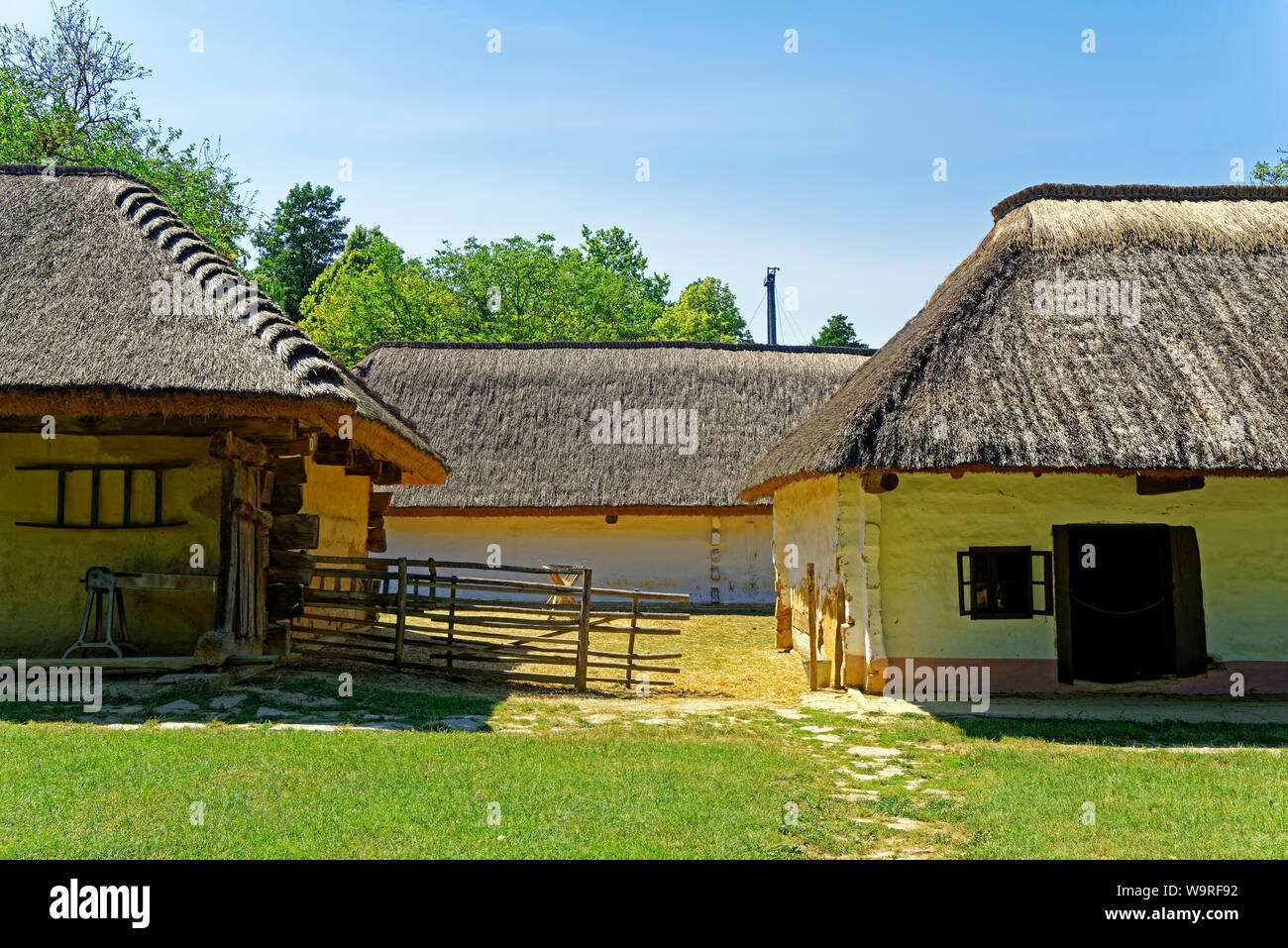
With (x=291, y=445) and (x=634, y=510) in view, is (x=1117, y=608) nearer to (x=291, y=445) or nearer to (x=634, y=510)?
→ (x=634, y=510)

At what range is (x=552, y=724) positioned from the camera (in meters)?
7.93

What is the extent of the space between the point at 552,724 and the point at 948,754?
3083 mm

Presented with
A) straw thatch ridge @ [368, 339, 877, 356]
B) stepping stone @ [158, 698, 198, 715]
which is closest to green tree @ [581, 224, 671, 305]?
straw thatch ridge @ [368, 339, 877, 356]

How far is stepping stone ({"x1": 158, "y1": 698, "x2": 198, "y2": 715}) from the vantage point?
763 cm

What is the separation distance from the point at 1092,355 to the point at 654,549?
35.2 feet

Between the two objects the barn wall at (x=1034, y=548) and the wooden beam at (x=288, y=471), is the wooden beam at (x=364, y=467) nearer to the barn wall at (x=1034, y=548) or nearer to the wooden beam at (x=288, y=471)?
the wooden beam at (x=288, y=471)

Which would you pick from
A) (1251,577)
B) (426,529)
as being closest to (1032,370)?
(1251,577)

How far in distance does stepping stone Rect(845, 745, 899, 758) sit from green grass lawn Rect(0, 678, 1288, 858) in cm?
3

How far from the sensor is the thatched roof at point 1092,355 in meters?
8.62

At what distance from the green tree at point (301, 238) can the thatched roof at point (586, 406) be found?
25.6 metres

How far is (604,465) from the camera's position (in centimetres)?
1923

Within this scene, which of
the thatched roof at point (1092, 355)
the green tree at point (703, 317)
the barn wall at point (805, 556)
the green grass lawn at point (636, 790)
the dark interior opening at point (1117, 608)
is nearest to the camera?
the green grass lawn at point (636, 790)

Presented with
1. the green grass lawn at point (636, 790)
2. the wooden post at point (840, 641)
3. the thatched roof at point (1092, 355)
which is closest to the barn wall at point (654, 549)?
the thatched roof at point (1092, 355)
